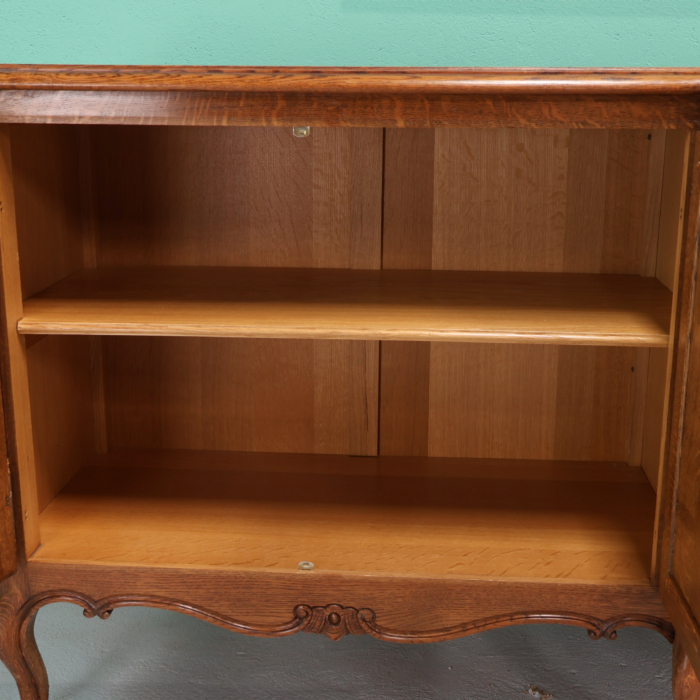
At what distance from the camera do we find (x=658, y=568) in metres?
1.29

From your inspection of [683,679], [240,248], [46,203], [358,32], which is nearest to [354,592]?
[683,679]

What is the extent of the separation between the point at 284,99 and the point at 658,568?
0.95 meters

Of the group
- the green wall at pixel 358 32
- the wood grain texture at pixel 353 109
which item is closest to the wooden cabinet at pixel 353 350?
the wood grain texture at pixel 353 109

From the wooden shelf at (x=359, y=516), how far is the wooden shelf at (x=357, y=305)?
0.39m

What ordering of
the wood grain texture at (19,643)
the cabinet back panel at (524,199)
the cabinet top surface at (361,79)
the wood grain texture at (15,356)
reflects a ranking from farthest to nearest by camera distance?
1. the cabinet back panel at (524,199)
2. the wood grain texture at (19,643)
3. the wood grain texture at (15,356)
4. the cabinet top surface at (361,79)

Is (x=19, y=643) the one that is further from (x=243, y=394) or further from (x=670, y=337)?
(x=670, y=337)

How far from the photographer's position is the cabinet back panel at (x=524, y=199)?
1.65 metres

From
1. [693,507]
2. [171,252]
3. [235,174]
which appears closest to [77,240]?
[171,252]

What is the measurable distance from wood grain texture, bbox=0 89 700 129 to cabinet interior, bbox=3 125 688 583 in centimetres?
24

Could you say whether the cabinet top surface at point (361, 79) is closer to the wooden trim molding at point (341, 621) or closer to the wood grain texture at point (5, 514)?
the wood grain texture at point (5, 514)

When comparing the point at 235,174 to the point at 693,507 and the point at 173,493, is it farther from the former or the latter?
the point at 693,507

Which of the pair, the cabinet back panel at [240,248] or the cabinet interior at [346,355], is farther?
the cabinet back panel at [240,248]

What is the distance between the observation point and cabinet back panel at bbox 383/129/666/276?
165cm

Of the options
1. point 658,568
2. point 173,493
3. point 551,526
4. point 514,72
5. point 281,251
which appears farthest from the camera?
point 281,251
